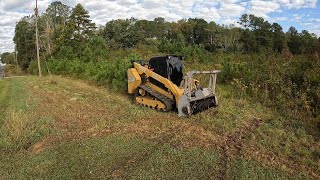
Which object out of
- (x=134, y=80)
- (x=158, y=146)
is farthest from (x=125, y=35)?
(x=158, y=146)

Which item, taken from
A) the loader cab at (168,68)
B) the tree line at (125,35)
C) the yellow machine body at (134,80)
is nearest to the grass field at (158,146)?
the yellow machine body at (134,80)

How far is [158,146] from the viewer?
6.72 meters

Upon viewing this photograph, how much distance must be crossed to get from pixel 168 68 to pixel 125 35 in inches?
1866

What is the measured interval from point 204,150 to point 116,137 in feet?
7.02

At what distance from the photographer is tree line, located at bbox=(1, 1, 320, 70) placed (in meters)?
39.8

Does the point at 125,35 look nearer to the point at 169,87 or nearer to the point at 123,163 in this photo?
the point at 169,87

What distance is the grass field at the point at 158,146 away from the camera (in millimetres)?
5574

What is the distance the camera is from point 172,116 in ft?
30.5

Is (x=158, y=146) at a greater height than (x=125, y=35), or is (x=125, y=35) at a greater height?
(x=125, y=35)

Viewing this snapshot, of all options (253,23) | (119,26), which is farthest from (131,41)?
(253,23)

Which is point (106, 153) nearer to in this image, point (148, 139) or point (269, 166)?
point (148, 139)

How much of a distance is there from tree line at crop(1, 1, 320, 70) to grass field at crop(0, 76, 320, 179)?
816 inches

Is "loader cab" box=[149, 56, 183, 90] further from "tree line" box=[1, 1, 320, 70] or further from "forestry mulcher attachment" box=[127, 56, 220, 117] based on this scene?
"tree line" box=[1, 1, 320, 70]

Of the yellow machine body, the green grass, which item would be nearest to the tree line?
the yellow machine body
